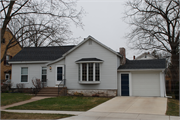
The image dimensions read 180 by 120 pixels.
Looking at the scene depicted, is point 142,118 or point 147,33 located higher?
point 147,33

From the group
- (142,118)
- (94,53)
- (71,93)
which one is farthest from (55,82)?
(142,118)

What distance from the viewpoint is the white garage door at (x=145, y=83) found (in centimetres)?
1869

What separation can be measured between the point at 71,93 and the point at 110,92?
394 centimetres

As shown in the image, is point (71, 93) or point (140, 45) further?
point (140, 45)

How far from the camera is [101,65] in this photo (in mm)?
19531

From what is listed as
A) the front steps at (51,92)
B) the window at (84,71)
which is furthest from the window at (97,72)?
the front steps at (51,92)

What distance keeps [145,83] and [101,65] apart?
448 cm

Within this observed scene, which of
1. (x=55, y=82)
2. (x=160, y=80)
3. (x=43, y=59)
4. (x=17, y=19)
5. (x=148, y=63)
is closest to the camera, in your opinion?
(x=17, y=19)

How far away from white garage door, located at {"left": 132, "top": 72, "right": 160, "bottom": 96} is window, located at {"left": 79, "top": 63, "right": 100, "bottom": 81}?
357cm

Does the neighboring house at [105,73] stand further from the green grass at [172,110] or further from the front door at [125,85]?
the green grass at [172,110]

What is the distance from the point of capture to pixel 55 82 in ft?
70.2

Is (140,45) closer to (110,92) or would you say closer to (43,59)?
(110,92)

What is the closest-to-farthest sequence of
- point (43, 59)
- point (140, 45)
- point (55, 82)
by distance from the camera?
point (55, 82) → point (43, 59) → point (140, 45)

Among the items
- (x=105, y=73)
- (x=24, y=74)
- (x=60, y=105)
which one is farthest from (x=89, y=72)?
(x=24, y=74)
